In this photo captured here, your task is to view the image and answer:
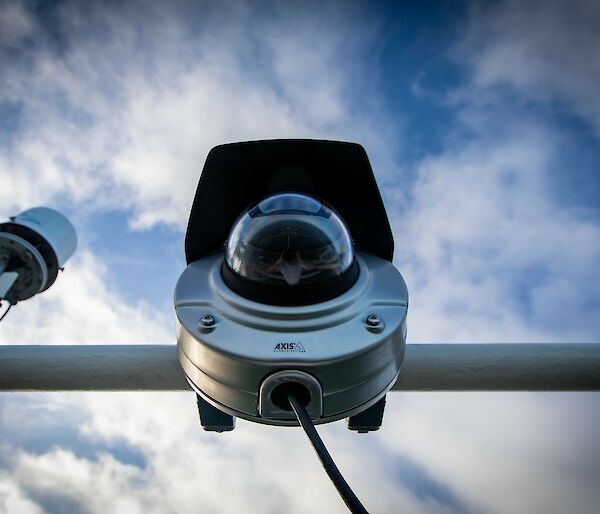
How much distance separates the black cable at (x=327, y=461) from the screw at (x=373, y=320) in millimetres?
162

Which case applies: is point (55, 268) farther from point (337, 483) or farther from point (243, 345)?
point (337, 483)

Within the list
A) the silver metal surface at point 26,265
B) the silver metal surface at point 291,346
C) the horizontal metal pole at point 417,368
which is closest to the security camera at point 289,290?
the silver metal surface at point 291,346

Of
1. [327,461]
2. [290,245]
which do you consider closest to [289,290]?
[290,245]

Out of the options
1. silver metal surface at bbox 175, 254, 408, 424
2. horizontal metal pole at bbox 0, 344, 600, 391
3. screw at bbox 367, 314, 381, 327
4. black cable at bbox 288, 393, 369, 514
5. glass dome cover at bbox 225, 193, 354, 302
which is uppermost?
glass dome cover at bbox 225, 193, 354, 302

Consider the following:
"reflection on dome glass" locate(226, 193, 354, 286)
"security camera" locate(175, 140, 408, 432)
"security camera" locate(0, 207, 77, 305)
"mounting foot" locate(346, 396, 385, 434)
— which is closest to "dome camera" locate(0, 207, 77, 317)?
"security camera" locate(0, 207, 77, 305)

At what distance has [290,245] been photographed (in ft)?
2.28

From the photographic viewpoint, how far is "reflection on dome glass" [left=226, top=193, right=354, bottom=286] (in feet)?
2.26

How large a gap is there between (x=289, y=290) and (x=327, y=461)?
0.27 m

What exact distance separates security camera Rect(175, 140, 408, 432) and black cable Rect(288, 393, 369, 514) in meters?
0.02

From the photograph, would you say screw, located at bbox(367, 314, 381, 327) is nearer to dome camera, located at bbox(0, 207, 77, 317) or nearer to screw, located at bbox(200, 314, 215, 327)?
screw, located at bbox(200, 314, 215, 327)

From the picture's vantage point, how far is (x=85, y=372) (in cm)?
114

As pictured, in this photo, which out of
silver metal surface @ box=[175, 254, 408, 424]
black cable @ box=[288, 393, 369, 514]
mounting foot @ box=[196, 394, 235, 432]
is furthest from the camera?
mounting foot @ box=[196, 394, 235, 432]

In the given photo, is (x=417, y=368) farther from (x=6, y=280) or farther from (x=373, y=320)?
(x=6, y=280)

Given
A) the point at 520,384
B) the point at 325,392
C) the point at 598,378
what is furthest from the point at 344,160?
the point at 598,378
